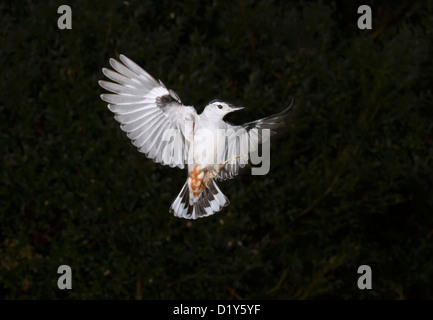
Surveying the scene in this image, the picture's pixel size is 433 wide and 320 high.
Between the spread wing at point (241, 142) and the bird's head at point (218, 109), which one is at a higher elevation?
the bird's head at point (218, 109)

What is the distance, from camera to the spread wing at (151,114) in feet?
4.17

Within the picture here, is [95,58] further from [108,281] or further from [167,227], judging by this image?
[108,281]

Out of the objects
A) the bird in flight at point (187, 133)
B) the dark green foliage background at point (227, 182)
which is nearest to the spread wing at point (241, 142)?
the bird in flight at point (187, 133)

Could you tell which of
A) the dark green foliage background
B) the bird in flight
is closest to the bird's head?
the bird in flight

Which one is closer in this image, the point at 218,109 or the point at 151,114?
the point at 218,109

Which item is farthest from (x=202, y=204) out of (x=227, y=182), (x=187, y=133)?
(x=227, y=182)

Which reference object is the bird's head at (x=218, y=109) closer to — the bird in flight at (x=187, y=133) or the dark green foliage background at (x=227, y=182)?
the bird in flight at (x=187, y=133)

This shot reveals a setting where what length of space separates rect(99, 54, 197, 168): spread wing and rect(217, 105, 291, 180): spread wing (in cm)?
10

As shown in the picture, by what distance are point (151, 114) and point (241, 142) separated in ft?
0.69

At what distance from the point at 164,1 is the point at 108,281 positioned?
1655 millimetres

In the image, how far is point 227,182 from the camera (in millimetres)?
3371

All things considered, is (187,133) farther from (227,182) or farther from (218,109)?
(227,182)

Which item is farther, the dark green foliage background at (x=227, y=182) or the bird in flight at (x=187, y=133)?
the dark green foliage background at (x=227, y=182)

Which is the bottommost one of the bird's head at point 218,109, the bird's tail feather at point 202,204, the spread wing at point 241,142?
the bird's tail feather at point 202,204
